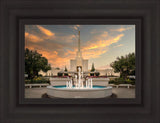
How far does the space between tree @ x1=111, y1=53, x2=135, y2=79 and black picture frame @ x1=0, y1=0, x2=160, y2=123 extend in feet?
25.9

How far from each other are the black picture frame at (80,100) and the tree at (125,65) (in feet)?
25.9

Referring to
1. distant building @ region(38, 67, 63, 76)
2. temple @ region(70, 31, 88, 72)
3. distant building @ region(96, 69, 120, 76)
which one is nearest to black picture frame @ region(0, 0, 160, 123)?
temple @ region(70, 31, 88, 72)

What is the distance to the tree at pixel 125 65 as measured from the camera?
8.98 meters

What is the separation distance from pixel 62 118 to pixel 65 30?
8.43 m

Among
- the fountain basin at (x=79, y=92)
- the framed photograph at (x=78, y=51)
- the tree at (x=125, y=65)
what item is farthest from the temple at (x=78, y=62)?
the fountain basin at (x=79, y=92)

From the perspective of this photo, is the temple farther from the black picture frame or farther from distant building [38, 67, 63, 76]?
the black picture frame

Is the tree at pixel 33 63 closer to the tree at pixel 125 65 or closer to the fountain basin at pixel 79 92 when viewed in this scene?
the fountain basin at pixel 79 92

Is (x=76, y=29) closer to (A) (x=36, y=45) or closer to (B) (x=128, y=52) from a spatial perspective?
(A) (x=36, y=45)

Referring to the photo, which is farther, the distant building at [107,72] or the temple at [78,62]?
the distant building at [107,72]

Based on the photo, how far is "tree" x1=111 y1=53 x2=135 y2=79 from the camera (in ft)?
29.5

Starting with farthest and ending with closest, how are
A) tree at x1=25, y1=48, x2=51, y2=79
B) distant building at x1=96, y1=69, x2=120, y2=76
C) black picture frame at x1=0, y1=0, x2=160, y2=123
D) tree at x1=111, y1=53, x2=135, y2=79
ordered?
distant building at x1=96, y1=69, x2=120, y2=76 → tree at x1=111, y1=53, x2=135, y2=79 → tree at x1=25, y1=48, x2=51, y2=79 → black picture frame at x1=0, y1=0, x2=160, y2=123

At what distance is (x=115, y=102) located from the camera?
1.44 meters

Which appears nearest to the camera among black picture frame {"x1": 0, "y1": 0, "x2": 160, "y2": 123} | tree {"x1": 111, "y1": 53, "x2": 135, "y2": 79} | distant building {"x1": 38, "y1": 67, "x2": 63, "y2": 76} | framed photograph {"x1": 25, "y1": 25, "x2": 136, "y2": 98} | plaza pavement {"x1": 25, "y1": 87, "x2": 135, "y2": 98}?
black picture frame {"x1": 0, "y1": 0, "x2": 160, "y2": 123}
